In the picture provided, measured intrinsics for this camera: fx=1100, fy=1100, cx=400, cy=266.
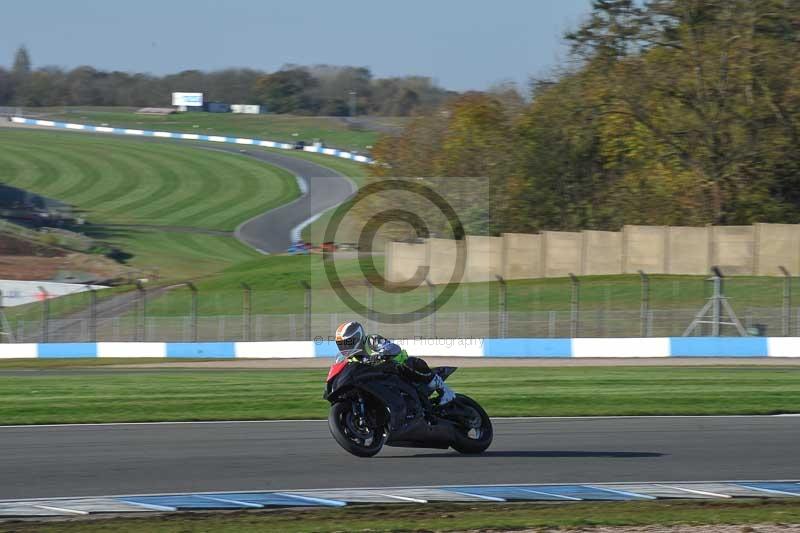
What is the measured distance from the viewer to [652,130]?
158 ft

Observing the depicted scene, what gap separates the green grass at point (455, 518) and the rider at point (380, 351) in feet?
7.87

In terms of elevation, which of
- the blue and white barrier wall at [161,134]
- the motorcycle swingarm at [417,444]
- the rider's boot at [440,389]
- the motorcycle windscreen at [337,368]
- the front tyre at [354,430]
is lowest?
the motorcycle swingarm at [417,444]

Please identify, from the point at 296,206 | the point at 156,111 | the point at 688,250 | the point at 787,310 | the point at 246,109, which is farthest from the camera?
the point at 246,109

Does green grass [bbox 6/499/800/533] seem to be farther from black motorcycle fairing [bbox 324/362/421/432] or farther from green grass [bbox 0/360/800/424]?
green grass [bbox 0/360/800/424]

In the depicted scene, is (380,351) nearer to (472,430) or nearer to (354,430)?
(354,430)

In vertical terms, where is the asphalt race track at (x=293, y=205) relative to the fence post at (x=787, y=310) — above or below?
above

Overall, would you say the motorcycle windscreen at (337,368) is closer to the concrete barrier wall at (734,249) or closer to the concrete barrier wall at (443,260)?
the concrete barrier wall at (734,249)

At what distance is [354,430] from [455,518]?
2.70 meters

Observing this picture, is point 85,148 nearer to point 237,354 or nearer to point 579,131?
point 579,131

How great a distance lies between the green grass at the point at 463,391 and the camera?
54.4ft

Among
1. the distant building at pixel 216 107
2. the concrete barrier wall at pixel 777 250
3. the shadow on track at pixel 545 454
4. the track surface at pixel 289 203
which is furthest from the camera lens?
the distant building at pixel 216 107

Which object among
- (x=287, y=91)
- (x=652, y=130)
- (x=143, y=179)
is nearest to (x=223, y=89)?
(x=287, y=91)

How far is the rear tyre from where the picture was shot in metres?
12.0

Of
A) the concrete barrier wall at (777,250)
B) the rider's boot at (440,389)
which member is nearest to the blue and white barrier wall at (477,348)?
the concrete barrier wall at (777,250)
